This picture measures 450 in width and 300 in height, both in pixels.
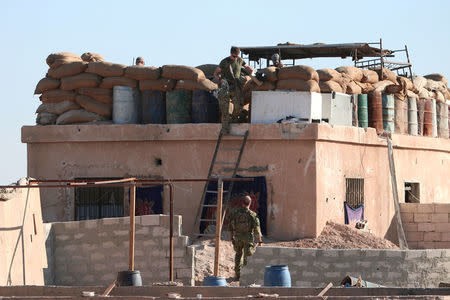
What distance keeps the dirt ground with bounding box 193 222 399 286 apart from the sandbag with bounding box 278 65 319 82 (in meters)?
2.56

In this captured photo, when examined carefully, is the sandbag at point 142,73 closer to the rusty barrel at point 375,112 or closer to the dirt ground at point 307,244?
the dirt ground at point 307,244

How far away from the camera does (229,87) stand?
17000 mm

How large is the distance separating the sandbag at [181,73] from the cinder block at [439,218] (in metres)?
5.33

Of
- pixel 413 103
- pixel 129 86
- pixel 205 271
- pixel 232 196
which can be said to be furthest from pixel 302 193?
pixel 413 103

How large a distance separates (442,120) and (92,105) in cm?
853

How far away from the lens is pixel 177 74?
1797 centimetres

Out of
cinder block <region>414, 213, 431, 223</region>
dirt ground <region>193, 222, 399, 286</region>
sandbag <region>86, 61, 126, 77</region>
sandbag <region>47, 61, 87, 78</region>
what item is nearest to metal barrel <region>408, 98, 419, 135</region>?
cinder block <region>414, 213, 431, 223</region>

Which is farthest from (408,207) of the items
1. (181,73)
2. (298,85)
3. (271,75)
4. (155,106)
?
(155,106)

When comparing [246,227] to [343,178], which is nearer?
[246,227]

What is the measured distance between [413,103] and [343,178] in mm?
3904

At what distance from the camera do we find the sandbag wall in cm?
1795

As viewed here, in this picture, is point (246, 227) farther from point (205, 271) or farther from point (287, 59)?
point (287, 59)

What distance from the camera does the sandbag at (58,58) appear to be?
18234mm

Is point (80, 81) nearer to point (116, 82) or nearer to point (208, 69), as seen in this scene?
point (116, 82)
